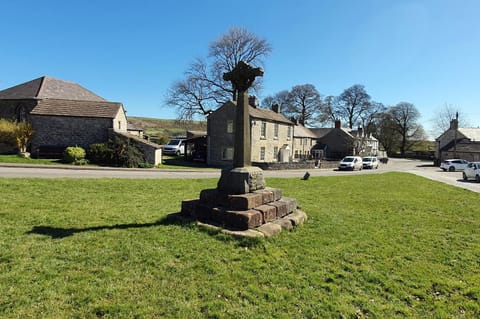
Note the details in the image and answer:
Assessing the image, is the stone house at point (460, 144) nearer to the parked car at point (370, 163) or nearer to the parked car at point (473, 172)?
the parked car at point (370, 163)

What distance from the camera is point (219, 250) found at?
4.89 metres

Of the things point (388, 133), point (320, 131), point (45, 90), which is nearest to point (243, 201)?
point (45, 90)

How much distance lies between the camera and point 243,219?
5781mm

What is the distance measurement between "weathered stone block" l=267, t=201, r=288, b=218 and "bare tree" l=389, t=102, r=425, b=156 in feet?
235

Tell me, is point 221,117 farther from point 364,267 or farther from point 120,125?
point 364,267

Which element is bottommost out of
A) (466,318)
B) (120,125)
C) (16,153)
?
(466,318)

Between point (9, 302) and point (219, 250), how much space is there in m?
2.91

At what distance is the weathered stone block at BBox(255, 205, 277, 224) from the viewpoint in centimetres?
617

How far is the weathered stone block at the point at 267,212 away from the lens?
617 centimetres

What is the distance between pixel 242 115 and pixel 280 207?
254cm

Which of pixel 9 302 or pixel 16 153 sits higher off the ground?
pixel 16 153

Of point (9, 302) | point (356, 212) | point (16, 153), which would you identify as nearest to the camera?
point (9, 302)

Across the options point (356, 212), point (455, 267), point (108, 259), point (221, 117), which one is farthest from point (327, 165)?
point (108, 259)

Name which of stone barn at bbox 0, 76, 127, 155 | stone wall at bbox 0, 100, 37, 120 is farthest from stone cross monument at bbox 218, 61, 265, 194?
stone wall at bbox 0, 100, 37, 120
